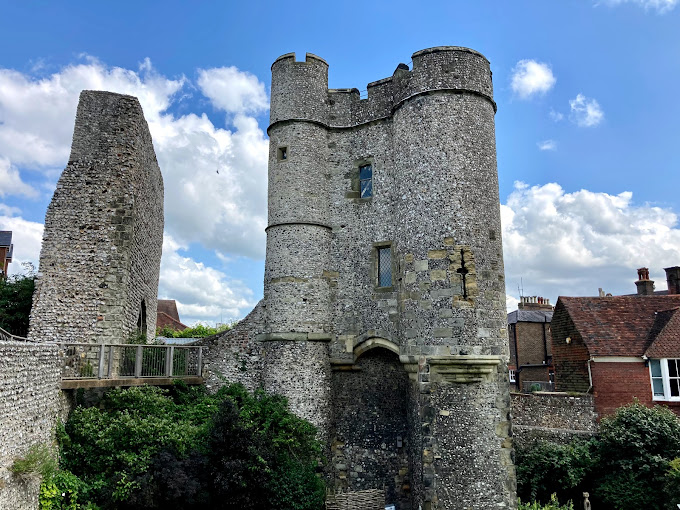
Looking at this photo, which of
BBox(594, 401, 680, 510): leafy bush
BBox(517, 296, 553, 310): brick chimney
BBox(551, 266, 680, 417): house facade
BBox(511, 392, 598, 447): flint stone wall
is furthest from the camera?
BBox(517, 296, 553, 310): brick chimney

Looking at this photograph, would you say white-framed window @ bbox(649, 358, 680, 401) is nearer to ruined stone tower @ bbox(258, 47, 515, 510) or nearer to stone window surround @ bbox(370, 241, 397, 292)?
ruined stone tower @ bbox(258, 47, 515, 510)

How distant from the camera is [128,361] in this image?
1252 cm

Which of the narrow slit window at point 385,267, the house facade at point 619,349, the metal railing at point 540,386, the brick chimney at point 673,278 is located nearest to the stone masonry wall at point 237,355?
the narrow slit window at point 385,267

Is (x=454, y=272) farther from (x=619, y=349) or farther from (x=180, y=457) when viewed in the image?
(x=619, y=349)

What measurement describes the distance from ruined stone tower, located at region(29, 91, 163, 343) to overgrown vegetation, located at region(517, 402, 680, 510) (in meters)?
12.7

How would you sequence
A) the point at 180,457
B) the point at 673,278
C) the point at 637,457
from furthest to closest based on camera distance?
the point at 673,278, the point at 637,457, the point at 180,457

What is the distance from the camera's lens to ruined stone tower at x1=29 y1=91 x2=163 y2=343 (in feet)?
42.7

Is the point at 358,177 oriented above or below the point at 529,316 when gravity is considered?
above

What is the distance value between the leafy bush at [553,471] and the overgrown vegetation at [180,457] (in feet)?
22.4

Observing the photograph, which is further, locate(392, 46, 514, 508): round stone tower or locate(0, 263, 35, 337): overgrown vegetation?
locate(0, 263, 35, 337): overgrown vegetation

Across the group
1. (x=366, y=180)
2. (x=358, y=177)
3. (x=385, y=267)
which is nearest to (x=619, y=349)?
(x=385, y=267)

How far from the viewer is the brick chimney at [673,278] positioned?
24.6m

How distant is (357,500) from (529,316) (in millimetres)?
23804

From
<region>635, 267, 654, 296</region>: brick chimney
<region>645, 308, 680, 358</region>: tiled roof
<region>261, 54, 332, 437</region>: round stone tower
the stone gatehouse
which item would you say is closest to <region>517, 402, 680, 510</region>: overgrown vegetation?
<region>645, 308, 680, 358</region>: tiled roof
